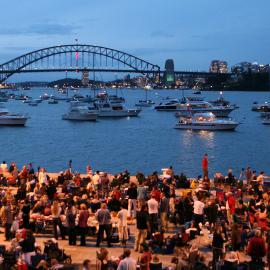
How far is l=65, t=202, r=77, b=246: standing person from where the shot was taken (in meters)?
13.1

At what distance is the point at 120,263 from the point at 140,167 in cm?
3385

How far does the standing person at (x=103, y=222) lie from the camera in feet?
42.4

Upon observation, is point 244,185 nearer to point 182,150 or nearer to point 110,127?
point 182,150

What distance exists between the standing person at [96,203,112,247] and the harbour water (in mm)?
25793

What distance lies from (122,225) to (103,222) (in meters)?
0.45

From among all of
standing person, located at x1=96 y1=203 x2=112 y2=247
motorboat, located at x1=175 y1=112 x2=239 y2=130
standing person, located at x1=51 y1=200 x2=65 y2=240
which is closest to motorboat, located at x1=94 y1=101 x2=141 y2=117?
motorboat, located at x1=175 y1=112 x2=239 y2=130

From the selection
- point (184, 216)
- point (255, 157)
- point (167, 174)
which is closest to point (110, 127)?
point (255, 157)

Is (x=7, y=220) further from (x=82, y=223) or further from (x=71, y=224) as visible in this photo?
(x=82, y=223)

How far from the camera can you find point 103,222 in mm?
13055

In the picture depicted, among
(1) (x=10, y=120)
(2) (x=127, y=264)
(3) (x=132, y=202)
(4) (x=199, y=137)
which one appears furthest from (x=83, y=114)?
(2) (x=127, y=264)

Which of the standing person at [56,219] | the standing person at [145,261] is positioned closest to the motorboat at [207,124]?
the standing person at [56,219]

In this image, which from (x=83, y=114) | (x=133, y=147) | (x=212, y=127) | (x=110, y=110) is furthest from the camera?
(x=110, y=110)

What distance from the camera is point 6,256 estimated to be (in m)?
10.9

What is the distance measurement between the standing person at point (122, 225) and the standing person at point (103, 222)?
24 cm
